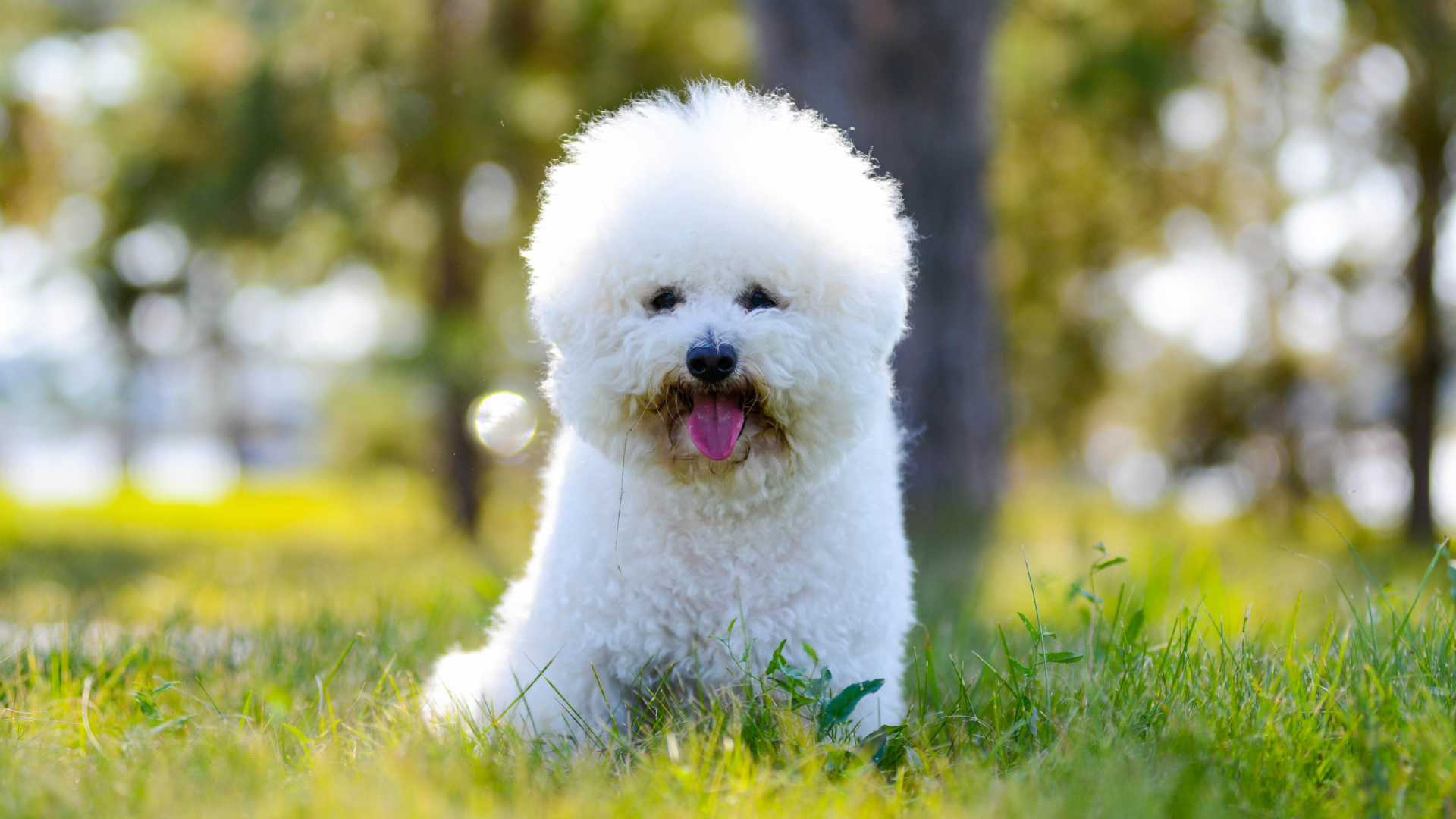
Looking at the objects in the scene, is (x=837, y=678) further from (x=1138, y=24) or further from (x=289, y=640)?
(x=1138, y=24)

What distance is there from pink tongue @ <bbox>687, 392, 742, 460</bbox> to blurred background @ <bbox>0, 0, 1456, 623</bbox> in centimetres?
312

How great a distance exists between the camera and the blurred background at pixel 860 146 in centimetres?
644

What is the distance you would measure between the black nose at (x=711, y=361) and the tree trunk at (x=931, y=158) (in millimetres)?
3593

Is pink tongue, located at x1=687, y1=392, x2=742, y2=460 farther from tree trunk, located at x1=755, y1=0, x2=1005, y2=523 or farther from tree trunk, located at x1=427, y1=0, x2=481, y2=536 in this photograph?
tree trunk, located at x1=427, y1=0, x2=481, y2=536

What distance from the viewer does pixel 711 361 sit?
219 cm

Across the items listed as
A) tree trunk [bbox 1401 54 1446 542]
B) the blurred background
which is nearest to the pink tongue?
the blurred background

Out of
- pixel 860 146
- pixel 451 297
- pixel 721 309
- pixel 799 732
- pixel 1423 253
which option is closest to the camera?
pixel 799 732

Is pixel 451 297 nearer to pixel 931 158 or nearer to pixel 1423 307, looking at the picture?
pixel 931 158

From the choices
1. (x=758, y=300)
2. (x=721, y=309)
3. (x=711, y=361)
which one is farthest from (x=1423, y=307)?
(x=711, y=361)

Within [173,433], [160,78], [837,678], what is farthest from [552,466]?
[173,433]

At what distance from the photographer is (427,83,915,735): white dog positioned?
229 centimetres

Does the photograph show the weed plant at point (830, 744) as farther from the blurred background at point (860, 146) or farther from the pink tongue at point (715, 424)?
the blurred background at point (860, 146)

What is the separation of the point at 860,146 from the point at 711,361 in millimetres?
3996

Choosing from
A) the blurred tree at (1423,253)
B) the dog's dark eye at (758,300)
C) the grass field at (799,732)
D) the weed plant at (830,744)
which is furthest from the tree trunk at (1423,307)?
the dog's dark eye at (758,300)
